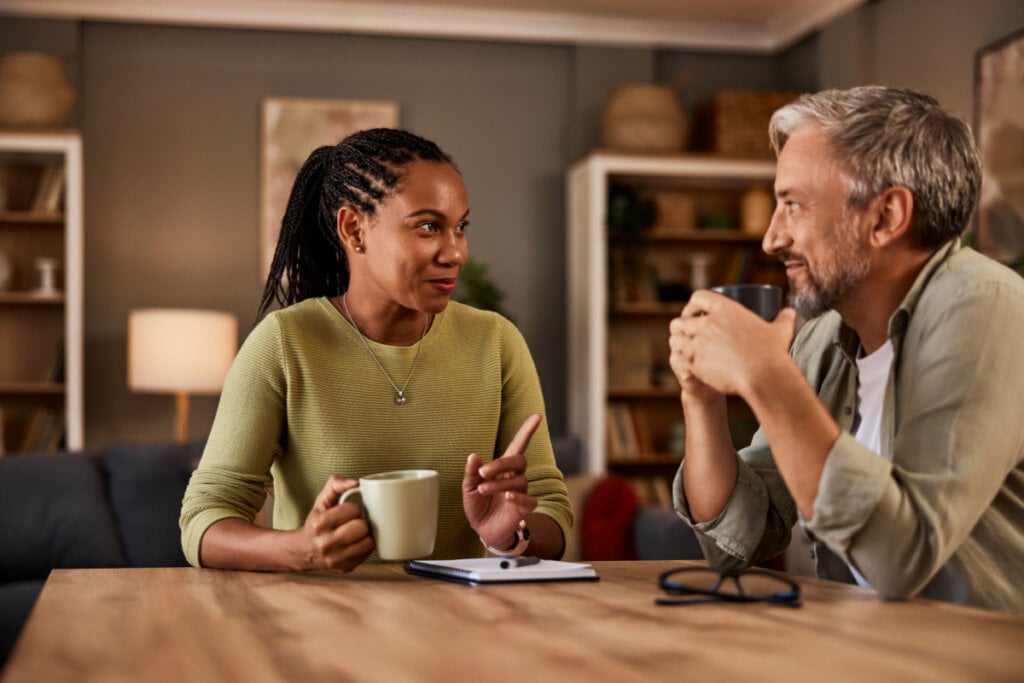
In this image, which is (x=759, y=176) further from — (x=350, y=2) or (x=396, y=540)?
(x=396, y=540)

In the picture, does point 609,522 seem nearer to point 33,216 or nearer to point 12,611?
point 12,611

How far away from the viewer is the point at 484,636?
98 centimetres

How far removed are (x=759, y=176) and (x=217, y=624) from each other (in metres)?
4.98

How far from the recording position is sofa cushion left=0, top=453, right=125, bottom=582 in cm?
379

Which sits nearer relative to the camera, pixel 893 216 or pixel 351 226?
pixel 893 216

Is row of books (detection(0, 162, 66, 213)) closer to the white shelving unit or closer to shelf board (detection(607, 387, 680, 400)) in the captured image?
the white shelving unit

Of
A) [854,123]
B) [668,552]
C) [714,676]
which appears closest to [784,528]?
[854,123]

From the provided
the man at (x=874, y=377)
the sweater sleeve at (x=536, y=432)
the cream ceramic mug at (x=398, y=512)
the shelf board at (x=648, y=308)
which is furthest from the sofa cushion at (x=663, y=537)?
the cream ceramic mug at (x=398, y=512)

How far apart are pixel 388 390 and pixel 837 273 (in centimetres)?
66

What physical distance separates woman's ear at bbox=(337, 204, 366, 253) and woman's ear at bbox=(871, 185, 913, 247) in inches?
29.6

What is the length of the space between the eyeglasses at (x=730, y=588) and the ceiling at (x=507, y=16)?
15.2ft

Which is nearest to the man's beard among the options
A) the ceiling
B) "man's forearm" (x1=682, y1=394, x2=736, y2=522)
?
"man's forearm" (x1=682, y1=394, x2=736, y2=522)

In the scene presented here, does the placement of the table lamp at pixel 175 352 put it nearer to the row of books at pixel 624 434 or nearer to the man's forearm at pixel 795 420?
the row of books at pixel 624 434

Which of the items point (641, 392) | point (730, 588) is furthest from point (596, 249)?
point (730, 588)
